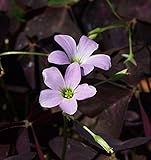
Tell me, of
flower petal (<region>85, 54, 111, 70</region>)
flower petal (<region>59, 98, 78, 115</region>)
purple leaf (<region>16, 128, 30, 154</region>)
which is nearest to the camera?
flower petal (<region>59, 98, 78, 115</region>)

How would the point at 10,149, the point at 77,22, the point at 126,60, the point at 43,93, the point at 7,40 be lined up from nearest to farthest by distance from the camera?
the point at 43,93 < the point at 10,149 < the point at 126,60 < the point at 7,40 < the point at 77,22

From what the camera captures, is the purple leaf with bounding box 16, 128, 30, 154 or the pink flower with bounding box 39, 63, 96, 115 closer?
the pink flower with bounding box 39, 63, 96, 115

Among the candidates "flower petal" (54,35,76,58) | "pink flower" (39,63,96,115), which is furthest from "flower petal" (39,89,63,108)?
"flower petal" (54,35,76,58)

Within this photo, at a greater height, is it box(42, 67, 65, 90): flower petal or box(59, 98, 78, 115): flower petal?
box(42, 67, 65, 90): flower petal

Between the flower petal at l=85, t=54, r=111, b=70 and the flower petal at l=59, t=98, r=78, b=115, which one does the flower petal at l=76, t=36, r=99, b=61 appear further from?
the flower petal at l=59, t=98, r=78, b=115

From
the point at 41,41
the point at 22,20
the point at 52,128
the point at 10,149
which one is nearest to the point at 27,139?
the point at 10,149

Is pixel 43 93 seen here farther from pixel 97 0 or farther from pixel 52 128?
pixel 97 0

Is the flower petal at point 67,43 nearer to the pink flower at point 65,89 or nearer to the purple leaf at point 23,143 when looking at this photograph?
the pink flower at point 65,89
